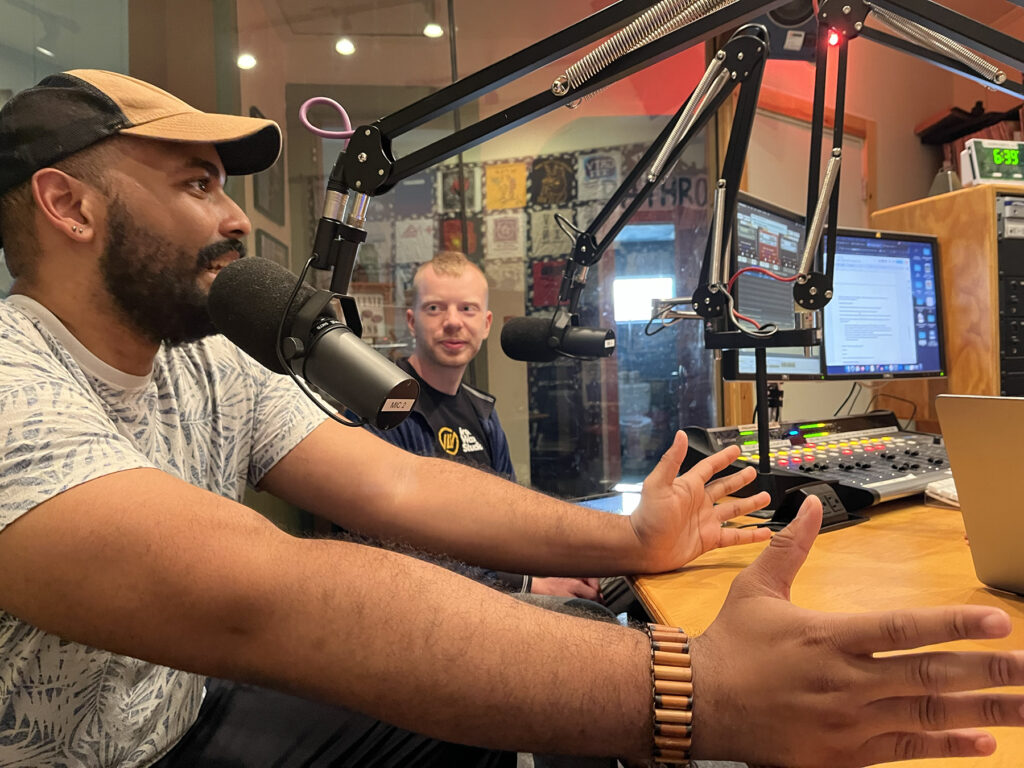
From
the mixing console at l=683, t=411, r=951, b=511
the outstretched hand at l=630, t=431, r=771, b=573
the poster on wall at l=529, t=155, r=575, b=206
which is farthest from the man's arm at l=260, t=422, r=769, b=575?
the poster on wall at l=529, t=155, r=575, b=206

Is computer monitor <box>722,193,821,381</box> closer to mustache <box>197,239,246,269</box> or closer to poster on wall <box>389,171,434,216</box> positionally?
mustache <box>197,239,246,269</box>

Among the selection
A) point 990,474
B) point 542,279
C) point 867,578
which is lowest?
point 867,578

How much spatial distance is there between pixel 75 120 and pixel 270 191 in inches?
53.1

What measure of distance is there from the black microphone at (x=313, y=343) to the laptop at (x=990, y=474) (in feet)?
1.56

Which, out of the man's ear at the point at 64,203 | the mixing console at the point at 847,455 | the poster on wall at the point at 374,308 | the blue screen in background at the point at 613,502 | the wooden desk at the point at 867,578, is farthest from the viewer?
the poster on wall at the point at 374,308

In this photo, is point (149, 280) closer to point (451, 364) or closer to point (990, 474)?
point (990, 474)

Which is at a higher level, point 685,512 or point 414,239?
point 414,239

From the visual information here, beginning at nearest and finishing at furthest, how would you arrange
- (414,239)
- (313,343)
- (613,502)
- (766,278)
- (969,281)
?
(313,343)
(613,502)
(766,278)
(969,281)
(414,239)

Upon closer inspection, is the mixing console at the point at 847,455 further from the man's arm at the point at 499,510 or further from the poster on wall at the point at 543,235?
the poster on wall at the point at 543,235

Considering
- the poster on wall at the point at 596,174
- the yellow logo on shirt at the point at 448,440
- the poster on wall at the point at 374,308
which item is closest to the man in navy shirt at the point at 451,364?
the yellow logo on shirt at the point at 448,440

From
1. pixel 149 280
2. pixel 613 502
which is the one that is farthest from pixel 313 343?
pixel 613 502

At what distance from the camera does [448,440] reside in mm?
1864

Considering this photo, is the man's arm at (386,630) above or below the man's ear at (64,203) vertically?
below

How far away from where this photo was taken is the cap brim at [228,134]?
0.83 m
